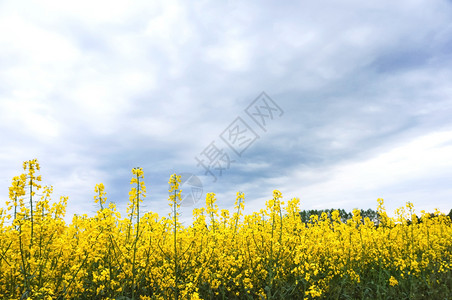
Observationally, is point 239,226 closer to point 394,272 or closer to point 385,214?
point 394,272

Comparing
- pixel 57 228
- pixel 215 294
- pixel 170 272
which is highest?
pixel 57 228

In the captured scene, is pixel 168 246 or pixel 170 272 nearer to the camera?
pixel 170 272

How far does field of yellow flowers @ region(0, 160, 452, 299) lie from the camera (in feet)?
16.1

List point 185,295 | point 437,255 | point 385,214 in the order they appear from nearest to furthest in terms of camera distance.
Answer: point 185,295
point 437,255
point 385,214

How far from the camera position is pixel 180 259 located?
5.79 m

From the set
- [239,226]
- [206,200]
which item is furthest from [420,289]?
[206,200]

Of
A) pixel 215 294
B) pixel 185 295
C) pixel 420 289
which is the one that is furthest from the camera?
pixel 420 289

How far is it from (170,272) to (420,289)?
18.0 feet

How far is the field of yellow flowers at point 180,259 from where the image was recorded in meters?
4.89

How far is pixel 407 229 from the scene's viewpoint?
9945mm

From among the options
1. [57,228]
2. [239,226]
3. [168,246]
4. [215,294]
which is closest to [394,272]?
[239,226]

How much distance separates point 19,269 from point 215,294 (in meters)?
3.18

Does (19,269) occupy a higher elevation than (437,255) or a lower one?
higher

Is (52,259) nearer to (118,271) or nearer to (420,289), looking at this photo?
(118,271)
